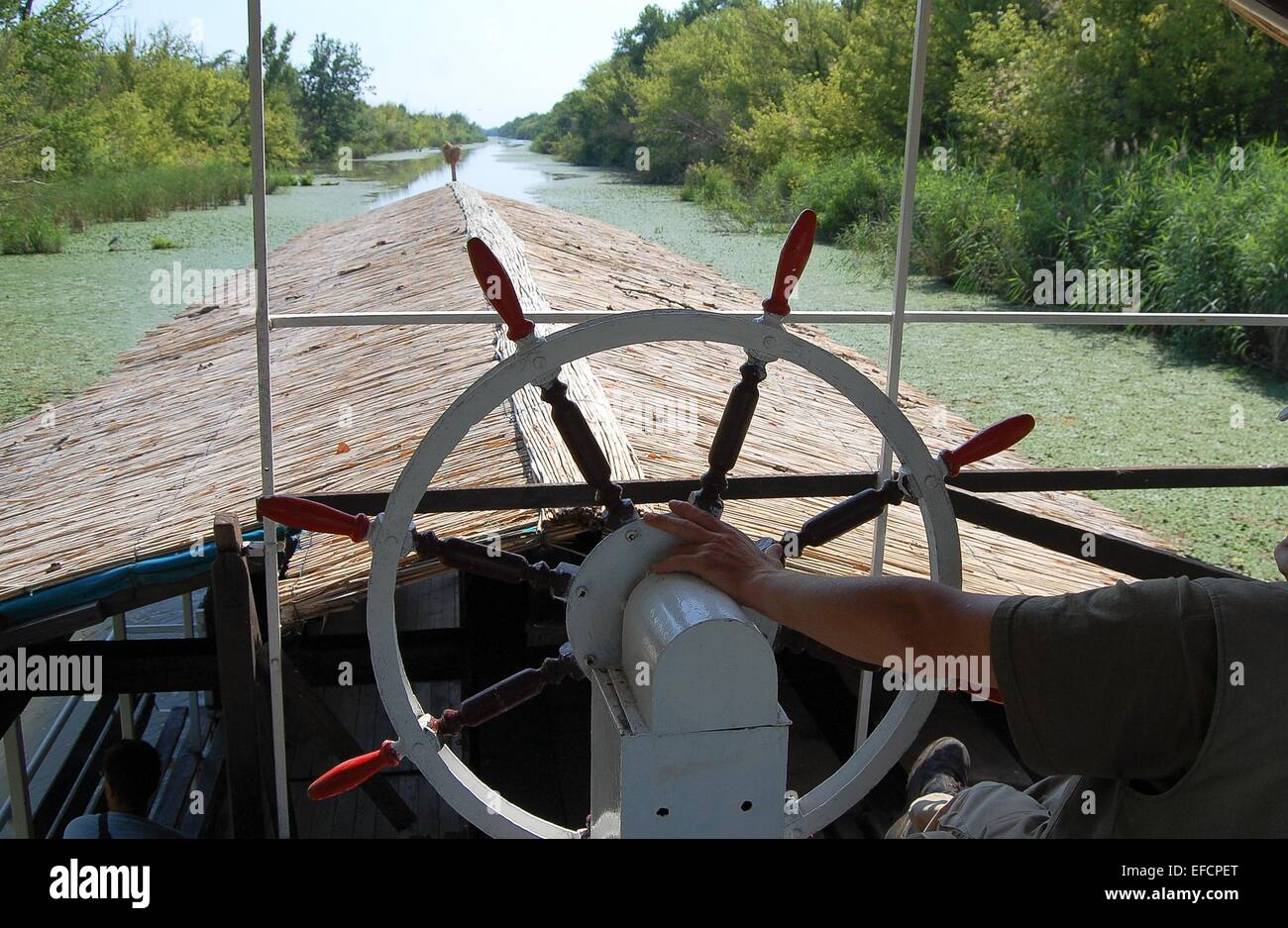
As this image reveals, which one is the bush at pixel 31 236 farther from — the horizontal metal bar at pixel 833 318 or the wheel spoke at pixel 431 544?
the wheel spoke at pixel 431 544

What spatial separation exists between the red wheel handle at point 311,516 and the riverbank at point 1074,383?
8976 millimetres

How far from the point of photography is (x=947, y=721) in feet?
10.7

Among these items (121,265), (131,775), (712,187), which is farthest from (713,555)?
(121,265)

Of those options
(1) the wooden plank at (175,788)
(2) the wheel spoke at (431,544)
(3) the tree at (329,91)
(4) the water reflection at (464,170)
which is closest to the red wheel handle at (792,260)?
(2) the wheel spoke at (431,544)

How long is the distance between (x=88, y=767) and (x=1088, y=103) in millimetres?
13947

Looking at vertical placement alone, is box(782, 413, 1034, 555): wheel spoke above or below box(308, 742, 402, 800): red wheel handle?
above

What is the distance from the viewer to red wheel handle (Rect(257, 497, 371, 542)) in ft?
4.02

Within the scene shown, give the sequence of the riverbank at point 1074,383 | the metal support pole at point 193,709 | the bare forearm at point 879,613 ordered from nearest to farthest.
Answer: the bare forearm at point 879,613 → the metal support pole at point 193,709 → the riverbank at point 1074,383

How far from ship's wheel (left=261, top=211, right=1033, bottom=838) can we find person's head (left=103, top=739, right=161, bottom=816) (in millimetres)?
1207

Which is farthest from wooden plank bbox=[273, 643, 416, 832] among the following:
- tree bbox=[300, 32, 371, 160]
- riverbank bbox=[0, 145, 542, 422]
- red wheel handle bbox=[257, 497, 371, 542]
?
tree bbox=[300, 32, 371, 160]

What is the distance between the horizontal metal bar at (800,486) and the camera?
5.28 ft

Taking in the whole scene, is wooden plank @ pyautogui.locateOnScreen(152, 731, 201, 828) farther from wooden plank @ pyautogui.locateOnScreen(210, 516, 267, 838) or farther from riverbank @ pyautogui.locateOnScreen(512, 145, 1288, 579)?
riverbank @ pyautogui.locateOnScreen(512, 145, 1288, 579)

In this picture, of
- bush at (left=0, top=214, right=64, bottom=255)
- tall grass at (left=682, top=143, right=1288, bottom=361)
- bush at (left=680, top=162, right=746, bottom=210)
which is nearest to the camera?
tall grass at (left=682, top=143, right=1288, bottom=361)
